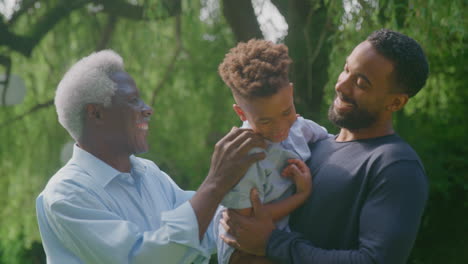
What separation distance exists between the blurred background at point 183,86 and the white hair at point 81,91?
3009 millimetres

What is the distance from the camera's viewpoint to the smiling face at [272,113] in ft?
6.43

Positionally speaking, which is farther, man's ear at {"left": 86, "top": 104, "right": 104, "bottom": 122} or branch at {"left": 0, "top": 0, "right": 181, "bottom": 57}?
branch at {"left": 0, "top": 0, "right": 181, "bottom": 57}

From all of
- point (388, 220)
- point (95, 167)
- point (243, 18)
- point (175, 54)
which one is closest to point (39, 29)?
point (175, 54)

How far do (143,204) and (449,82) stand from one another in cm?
558

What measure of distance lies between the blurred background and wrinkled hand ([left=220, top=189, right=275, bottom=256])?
3.30m

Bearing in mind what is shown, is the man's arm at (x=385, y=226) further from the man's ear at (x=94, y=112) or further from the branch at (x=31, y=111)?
the branch at (x=31, y=111)

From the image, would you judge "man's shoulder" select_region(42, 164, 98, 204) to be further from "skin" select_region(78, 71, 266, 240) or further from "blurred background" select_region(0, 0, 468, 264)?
"blurred background" select_region(0, 0, 468, 264)

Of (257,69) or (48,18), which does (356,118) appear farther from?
(48,18)

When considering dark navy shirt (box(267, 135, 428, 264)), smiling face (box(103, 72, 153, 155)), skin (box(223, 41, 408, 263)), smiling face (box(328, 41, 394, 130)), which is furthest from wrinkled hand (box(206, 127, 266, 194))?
smiling face (box(103, 72, 153, 155))

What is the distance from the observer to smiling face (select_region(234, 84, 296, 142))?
1.96m

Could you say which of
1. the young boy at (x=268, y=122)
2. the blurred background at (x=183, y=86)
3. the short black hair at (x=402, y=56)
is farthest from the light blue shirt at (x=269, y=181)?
the blurred background at (x=183, y=86)

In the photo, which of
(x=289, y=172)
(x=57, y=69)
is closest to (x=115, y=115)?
(x=289, y=172)

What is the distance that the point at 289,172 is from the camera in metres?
2.09

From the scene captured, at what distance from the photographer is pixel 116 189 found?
2273 mm
